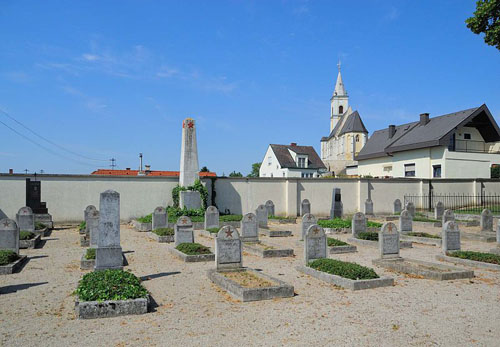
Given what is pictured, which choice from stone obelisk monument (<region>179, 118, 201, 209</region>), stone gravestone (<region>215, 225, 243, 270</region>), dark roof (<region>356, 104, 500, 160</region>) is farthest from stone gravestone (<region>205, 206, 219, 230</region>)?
dark roof (<region>356, 104, 500, 160</region>)

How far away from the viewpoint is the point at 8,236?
39.9 feet

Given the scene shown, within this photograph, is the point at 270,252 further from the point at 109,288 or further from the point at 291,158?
the point at 291,158

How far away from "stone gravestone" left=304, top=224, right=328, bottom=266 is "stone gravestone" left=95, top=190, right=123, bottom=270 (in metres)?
4.68

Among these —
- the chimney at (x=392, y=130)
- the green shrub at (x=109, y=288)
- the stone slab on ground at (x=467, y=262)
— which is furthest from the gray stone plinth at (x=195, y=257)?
the chimney at (x=392, y=130)

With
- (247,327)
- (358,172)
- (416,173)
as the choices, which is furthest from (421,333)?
(358,172)

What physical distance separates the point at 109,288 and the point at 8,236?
683 centimetres

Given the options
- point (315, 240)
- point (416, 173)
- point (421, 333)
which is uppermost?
point (416, 173)

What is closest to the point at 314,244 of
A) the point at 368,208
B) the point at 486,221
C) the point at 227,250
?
the point at 227,250

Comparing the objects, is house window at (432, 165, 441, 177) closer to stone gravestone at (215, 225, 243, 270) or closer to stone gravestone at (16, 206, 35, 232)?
stone gravestone at (215, 225, 243, 270)

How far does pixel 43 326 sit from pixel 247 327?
3.03 metres

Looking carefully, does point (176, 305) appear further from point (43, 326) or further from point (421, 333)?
point (421, 333)

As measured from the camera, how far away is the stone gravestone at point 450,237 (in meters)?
12.9

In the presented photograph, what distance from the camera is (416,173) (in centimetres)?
3616

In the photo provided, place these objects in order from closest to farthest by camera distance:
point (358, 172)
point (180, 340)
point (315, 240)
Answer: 1. point (180, 340)
2. point (315, 240)
3. point (358, 172)
